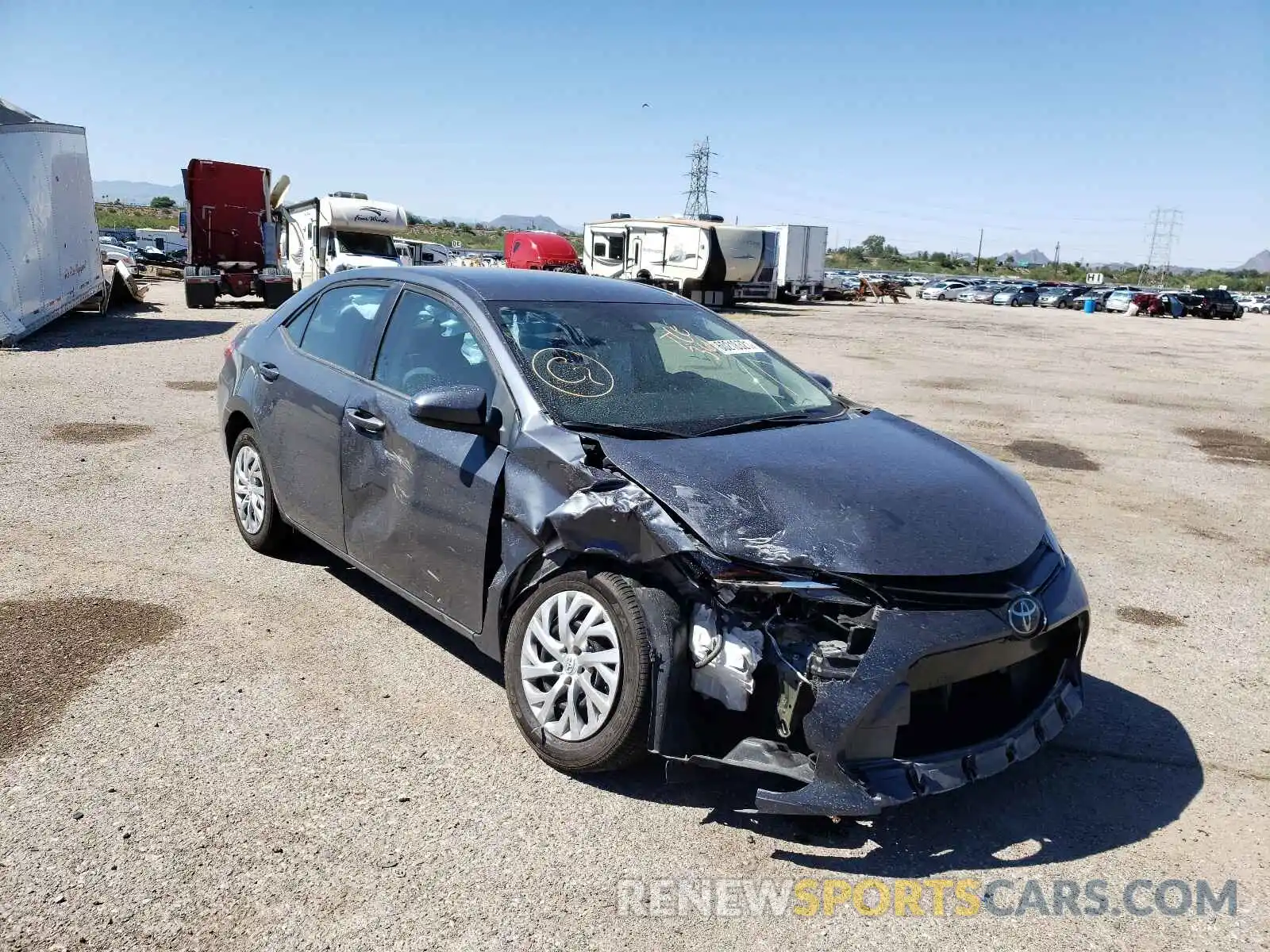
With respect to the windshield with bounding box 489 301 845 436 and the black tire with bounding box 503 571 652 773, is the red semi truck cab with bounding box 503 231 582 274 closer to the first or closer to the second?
the windshield with bounding box 489 301 845 436

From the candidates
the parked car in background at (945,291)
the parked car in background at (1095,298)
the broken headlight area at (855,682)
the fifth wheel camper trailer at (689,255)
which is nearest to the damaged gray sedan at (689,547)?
the broken headlight area at (855,682)

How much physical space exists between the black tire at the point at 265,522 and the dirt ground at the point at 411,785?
0.35ft

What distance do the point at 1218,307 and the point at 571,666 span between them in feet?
184

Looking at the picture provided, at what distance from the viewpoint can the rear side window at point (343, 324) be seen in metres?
4.73

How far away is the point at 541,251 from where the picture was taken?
112ft

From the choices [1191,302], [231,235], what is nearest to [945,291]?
[1191,302]

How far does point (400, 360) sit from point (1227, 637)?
438cm

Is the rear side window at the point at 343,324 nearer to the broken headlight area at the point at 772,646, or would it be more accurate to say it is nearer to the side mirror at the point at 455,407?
the side mirror at the point at 455,407

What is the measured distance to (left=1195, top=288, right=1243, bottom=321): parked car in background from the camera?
164 feet

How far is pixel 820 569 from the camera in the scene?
304cm

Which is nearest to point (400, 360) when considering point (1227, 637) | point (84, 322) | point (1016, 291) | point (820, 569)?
point (820, 569)

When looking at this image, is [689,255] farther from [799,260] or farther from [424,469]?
[424,469]

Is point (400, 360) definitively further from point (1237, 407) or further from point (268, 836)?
point (1237, 407)

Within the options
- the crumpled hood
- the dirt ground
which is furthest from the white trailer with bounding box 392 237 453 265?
the crumpled hood
